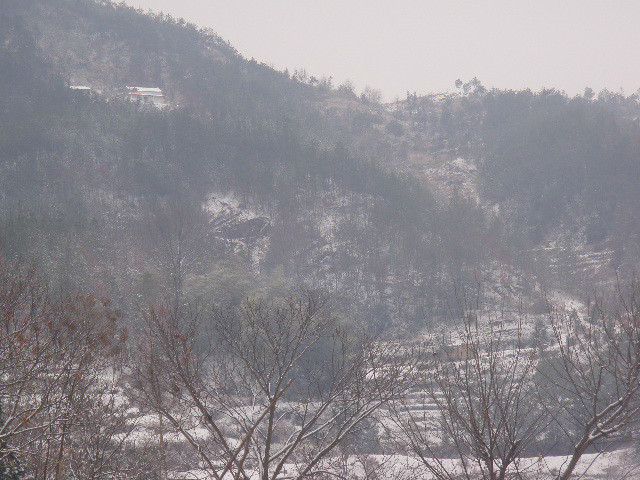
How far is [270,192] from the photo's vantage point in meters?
63.7

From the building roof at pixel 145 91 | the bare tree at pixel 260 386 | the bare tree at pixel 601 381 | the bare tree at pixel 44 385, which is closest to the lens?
the bare tree at pixel 601 381

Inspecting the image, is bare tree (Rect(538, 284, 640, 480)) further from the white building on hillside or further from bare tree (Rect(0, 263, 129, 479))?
the white building on hillside

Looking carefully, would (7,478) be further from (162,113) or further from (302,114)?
(302,114)

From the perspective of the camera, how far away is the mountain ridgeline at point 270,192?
4234 centimetres

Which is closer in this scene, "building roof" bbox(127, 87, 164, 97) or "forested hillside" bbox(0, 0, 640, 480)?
"forested hillside" bbox(0, 0, 640, 480)

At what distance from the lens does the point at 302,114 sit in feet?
282

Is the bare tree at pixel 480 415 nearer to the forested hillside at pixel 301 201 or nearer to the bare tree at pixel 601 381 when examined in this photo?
the bare tree at pixel 601 381

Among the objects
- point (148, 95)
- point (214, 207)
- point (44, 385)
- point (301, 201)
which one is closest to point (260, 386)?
point (44, 385)

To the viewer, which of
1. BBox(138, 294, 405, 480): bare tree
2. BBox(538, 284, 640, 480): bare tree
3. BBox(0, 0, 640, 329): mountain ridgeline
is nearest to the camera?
BBox(538, 284, 640, 480): bare tree

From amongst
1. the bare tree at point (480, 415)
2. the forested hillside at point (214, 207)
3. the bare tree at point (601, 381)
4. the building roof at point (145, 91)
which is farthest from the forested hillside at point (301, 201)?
the bare tree at point (480, 415)

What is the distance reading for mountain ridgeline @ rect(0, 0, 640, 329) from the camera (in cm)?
4234

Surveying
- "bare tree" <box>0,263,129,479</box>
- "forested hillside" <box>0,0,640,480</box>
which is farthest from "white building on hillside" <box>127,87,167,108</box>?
"bare tree" <box>0,263,129,479</box>

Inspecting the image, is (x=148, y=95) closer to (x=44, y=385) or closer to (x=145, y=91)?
(x=145, y=91)

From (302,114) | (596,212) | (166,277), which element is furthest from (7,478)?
(302,114)
